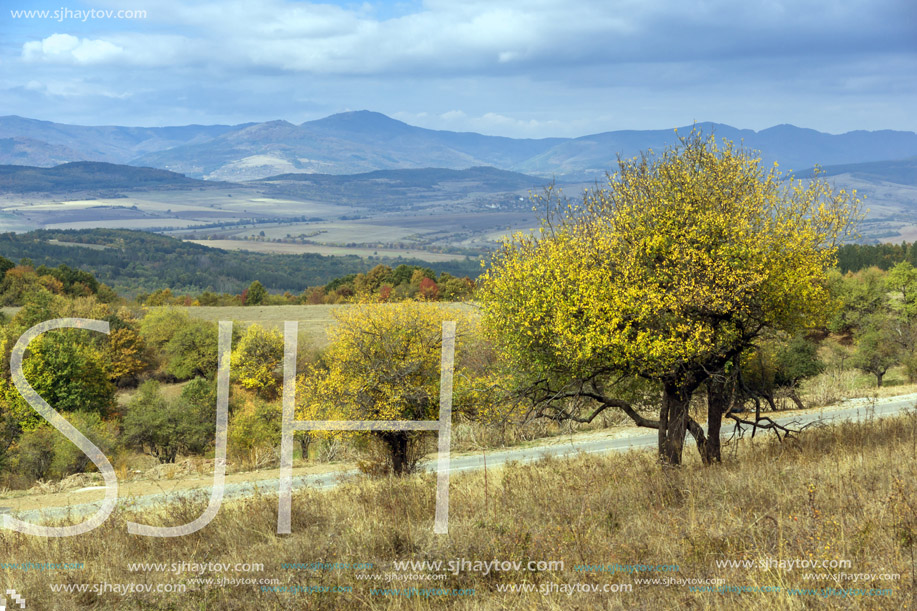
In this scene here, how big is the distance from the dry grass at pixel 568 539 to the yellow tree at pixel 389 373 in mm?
9335

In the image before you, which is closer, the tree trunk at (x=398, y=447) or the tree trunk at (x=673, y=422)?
the tree trunk at (x=673, y=422)

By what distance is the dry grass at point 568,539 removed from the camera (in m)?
6.32

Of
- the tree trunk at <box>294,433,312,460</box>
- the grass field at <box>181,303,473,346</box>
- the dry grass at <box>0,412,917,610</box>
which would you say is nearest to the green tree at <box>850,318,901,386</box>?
the tree trunk at <box>294,433,312,460</box>

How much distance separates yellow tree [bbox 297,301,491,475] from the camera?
20.4 m

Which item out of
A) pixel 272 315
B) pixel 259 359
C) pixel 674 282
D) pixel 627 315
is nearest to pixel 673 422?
pixel 627 315

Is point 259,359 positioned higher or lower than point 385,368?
lower

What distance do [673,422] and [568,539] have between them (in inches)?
242

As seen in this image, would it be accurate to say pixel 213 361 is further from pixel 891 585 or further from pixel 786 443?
pixel 891 585

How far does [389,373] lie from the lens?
20.6 metres

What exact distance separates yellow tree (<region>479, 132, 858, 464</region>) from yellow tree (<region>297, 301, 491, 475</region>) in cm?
671

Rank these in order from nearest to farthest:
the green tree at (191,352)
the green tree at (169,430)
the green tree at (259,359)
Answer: the green tree at (169,430)
the green tree at (259,359)
the green tree at (191,352)

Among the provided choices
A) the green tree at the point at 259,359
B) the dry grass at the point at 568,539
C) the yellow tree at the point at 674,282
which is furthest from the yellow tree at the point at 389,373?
the green tree at the point at 259,359

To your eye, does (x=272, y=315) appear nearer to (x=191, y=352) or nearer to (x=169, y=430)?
(x=191, y=352)

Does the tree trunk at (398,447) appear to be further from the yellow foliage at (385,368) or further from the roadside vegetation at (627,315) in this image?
the yellow foliage at (385,368)
